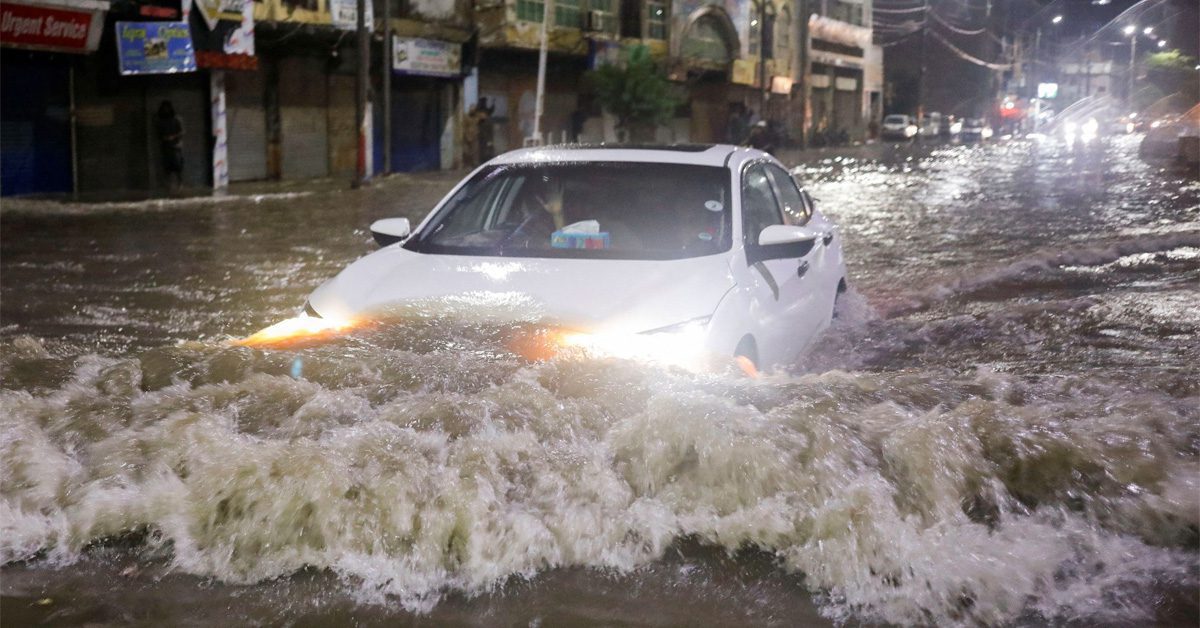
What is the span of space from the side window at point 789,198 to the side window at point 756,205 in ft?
0.44

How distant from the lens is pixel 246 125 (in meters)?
25.4

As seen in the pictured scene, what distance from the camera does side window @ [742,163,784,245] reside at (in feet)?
18.9

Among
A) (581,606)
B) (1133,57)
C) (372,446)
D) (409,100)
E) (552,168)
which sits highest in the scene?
(1133,57)

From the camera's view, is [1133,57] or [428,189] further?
[1133,57]

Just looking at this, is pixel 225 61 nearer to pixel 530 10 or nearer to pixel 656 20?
pixel 530 10

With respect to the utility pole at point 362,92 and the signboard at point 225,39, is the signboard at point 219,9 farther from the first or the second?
the utility pole at point 362,92

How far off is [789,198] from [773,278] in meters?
1.35

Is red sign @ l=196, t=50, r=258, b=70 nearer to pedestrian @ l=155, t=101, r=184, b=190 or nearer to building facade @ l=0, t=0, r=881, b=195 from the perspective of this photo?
building facade @ l=0, t=0, r=881, b=195

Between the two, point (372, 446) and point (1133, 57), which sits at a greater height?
point (1133, 57)

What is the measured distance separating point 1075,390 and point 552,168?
2.70 metres

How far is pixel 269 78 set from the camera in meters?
26.0

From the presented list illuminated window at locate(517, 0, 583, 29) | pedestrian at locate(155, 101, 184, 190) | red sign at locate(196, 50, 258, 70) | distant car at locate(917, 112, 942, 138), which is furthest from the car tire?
distant car at locate(917, 112, 942, 138)

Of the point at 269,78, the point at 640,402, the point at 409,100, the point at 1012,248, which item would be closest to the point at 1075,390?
the point at 640,402

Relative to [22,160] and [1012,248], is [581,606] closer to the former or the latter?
[1012,248]
